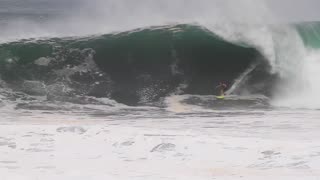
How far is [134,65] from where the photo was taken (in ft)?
49.8

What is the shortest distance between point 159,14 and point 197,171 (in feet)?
34.1

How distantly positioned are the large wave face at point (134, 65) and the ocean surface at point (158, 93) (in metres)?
0.04

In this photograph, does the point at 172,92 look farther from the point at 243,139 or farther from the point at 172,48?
the point at 243,139

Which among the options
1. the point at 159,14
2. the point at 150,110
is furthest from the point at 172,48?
the point at 150,110

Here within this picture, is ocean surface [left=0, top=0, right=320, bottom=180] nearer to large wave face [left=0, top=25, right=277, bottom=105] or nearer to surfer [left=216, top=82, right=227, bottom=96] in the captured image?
large wave face [left=0, top=25, right=277, bottom=105]

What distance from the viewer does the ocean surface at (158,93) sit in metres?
8.57

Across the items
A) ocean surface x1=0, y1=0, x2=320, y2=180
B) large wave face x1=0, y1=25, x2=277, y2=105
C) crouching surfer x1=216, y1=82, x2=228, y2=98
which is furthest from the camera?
large wave face x1=0, y1=25, x2=277, y2=105

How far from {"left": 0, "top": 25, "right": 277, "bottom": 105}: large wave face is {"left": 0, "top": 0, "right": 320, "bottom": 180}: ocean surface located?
1.6 inches

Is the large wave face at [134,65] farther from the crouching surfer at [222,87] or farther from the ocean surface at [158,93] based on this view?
the crouching surfer at [222,87]

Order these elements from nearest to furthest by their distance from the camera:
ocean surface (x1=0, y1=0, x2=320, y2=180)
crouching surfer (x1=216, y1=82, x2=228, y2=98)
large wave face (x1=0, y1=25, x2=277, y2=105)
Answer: ocean surface (x1=0, y1=0, x2=320, y2=180) < crouching surfer (x1=216, y1=82, x2=228, y2=98) < large wave face (x1=0, y1=25, x2=277, y2=105)

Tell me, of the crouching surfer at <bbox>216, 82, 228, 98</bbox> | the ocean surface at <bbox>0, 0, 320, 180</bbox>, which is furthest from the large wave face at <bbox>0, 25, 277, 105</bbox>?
the crouching surfer at <bbox>216, 82, 228, 98</bbox>

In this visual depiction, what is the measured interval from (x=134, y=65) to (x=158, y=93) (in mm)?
1887

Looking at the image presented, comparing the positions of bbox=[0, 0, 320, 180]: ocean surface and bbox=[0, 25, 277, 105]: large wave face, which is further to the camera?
bbox=[0, 25, 277, 105]: large wave face

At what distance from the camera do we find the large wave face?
1374cm
